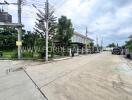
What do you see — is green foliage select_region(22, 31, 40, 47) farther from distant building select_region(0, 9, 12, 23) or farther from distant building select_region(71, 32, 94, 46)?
distant building select_region(71, 32, 94, 46)

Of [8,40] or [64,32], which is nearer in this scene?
[64,32]

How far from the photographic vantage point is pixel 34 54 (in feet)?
149

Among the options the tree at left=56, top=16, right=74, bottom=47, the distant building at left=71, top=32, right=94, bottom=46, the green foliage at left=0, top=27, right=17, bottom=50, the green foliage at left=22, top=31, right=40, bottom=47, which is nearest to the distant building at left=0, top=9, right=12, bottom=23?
the green foliage at left=22, top=31, right=40, bottom=47

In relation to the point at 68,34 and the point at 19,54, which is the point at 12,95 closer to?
the point at 19,54

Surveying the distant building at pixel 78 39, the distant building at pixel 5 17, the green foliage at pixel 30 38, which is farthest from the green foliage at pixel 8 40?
the distant building at pixel 5 17

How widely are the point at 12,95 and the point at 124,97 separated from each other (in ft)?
13.3

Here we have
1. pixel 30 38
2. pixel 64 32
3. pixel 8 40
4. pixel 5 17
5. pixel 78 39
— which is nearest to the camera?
pixel 5 17

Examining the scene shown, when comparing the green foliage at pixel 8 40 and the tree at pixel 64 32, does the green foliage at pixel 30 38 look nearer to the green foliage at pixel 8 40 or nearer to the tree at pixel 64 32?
the green foliage at pixel 8 40

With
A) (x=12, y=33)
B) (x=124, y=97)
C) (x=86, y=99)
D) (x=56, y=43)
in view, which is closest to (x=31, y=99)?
Answer: (x=86, y=99)

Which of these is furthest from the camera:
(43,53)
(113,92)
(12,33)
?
(12,33)

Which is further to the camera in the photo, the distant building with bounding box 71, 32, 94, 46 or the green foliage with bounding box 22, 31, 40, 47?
the distant building with bounding box 71, 32, 94, 46

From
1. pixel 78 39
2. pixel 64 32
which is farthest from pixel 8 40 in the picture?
pixel 78 39

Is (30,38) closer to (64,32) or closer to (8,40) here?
(8,40)

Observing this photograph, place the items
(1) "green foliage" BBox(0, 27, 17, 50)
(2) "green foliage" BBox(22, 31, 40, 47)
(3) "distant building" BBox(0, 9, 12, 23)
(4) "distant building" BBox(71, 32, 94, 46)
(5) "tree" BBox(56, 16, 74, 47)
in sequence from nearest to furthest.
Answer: (3) "distant building" BBox(0, 9, 12, 23) < (2) "green foliage" BBox(22, 31, 40, 47) < (5) "tree" BBox(56, 16, 74, 47) < (1) "green foliage" BBox(0, 27, 17, 50) < (4) "distant building" BBox(71, 32, 94, 46)
